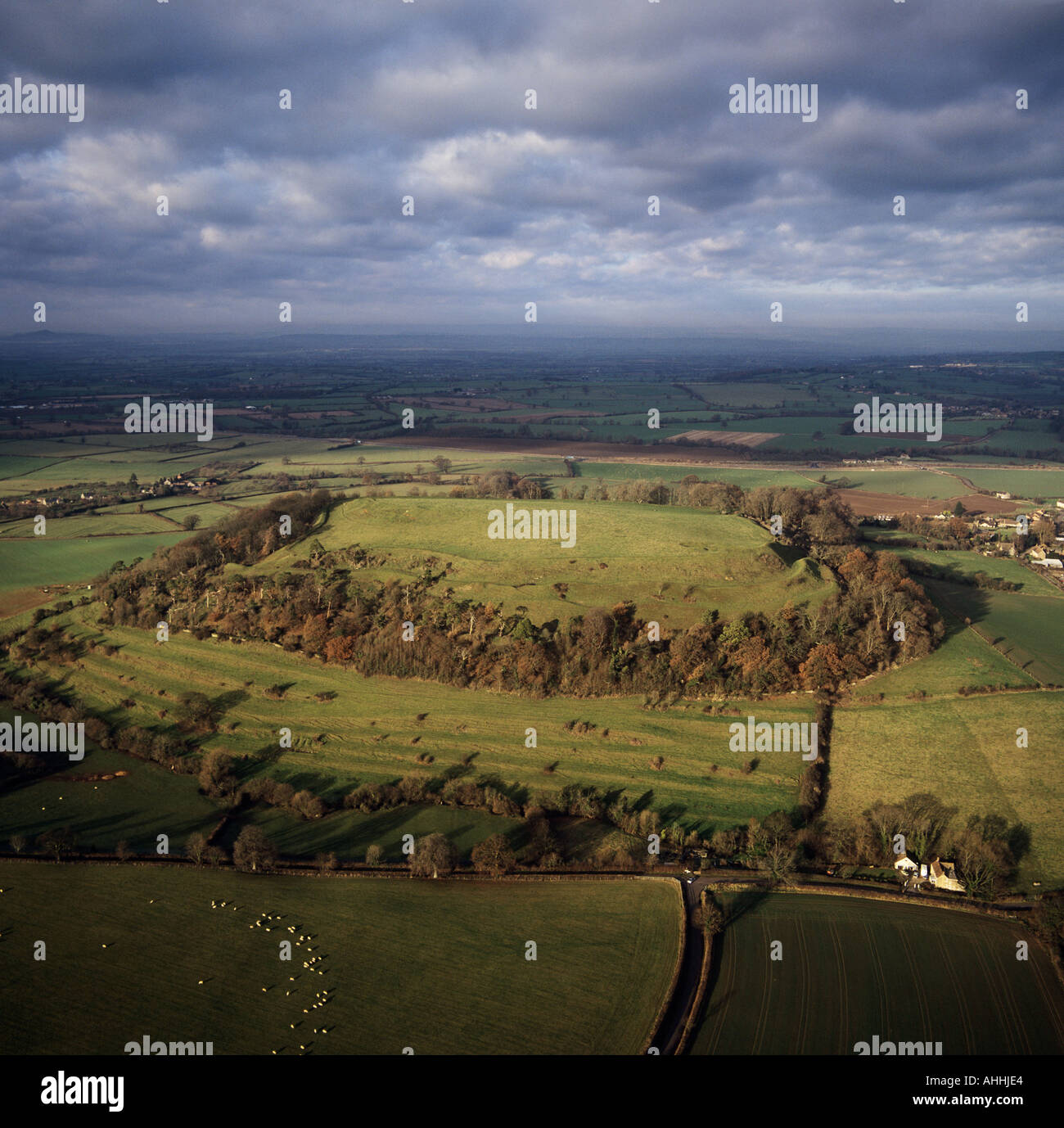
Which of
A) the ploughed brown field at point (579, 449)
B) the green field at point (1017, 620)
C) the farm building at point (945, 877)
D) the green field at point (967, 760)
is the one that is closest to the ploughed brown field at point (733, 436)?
the ploughed brown field at point (579, 449)

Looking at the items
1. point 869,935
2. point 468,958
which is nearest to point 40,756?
point 468,958

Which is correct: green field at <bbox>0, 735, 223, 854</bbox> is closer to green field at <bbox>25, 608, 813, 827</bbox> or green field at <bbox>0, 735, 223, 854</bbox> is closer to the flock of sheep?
green field at <bbox>25, 608, 813, 827</bbox>

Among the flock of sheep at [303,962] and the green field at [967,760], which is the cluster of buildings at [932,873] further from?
the flock of sheep at [303,962]

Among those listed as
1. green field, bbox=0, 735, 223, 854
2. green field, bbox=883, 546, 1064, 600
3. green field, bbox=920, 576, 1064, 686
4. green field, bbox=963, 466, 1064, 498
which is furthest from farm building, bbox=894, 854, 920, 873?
green field, bbox=963, 466, 1064, 498

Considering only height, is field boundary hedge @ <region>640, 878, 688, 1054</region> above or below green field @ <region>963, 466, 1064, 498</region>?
below

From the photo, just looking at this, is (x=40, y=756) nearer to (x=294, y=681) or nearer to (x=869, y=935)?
(x=294, y=681)

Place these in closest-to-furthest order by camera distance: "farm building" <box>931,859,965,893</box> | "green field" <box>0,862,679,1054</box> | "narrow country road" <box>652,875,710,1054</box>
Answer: "narrow country road" <box>652,875,710,1054</box>
"green field" <box>0,862,679,1054</box>
"farm building" <box>931,859,965,893</box>

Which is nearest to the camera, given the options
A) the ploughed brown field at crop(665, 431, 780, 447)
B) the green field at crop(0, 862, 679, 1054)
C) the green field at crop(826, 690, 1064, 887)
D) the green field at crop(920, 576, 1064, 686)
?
the green field at crop(0, 862, 679, 1054)

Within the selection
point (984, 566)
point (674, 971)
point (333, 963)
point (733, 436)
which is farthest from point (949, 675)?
point (733, 436)
